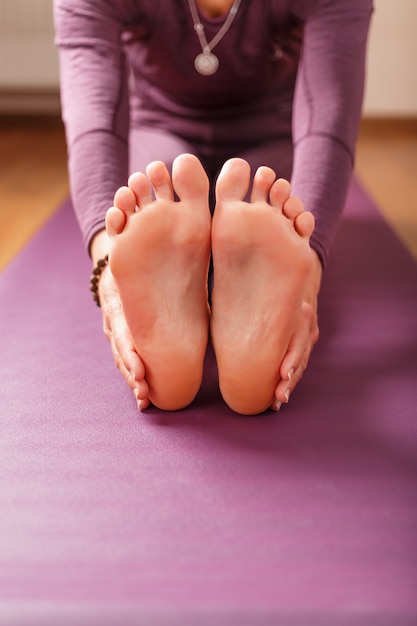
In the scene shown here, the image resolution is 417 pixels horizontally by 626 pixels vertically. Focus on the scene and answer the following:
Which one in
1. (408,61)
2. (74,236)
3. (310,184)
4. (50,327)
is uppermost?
(310,184)

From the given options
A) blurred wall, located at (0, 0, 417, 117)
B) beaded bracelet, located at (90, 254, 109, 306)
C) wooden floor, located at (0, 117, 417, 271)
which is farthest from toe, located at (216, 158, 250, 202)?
blurred wall, located at (0, 0, 417, 117)

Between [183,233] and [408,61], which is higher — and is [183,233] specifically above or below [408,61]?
above

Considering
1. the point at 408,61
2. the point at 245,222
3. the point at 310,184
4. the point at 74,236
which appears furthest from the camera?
the point at 408,61

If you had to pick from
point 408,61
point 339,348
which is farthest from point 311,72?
point 408,61

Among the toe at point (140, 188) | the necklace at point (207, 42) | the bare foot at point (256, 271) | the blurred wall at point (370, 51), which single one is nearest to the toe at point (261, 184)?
the bare foot at point (256, 271)

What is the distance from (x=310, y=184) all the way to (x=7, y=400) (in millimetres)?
459

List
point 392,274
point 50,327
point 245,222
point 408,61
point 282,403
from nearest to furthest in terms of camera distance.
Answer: point 245,222 < point 282,403 < point 50,327 < point 392,274 < point 408,61

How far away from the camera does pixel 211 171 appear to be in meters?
1.44

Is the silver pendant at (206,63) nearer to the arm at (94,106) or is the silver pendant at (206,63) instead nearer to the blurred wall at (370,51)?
the arm at (94,106)

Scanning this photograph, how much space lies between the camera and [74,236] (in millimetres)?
1699

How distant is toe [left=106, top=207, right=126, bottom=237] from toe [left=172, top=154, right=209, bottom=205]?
0.06 m

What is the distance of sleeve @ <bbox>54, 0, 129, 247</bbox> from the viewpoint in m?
1.08

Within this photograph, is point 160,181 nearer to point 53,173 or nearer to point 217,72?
point 217,72

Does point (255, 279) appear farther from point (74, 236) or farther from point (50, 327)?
point (74, 236)
